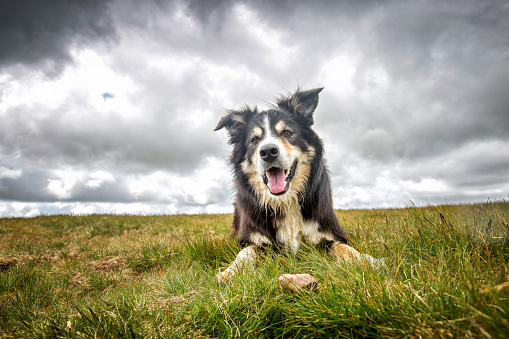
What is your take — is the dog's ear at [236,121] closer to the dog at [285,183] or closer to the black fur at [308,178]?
the black fur at [308,178]

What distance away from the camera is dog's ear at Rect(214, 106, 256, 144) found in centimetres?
491

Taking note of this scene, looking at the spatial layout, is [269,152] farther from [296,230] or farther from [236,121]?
[236,121]

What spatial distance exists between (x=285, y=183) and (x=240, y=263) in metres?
1.49

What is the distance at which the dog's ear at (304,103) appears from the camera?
15.1 feet

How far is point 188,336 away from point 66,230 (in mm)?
9769

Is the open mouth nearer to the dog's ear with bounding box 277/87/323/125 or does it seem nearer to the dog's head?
the dog's head

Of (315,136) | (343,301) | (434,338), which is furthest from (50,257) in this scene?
(434,338)

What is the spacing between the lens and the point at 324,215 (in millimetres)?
4062

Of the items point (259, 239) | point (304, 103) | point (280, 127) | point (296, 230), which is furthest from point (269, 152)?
point (304, 103)

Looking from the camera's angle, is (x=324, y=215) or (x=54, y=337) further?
(x=324, y=215)

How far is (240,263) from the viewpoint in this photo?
290cm

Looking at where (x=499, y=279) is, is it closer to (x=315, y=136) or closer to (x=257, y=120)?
(x=315, y=136)

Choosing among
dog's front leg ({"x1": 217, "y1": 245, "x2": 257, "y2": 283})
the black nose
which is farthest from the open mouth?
dog's front leg ({"x1": 217, "y1": 245, "x2": 257, "y2": 283})

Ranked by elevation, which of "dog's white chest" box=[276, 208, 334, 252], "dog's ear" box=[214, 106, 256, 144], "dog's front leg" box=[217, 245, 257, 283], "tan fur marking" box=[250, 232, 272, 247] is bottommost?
"dog's front leg" box=[217, 245, 257, 283]
